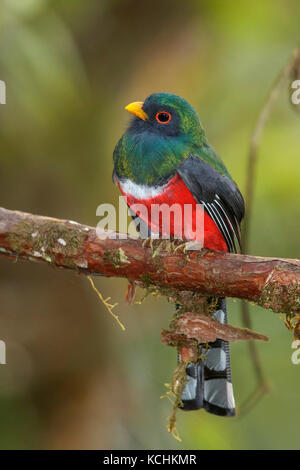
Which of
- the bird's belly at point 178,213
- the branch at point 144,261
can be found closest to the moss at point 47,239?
the branch at point 144,261

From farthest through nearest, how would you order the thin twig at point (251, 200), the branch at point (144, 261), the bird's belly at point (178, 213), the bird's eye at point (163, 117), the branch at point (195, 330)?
1. the bird's eye at point (163, 117)
2. the thin twig at point (251, 200)
3. the bird's belly at point (178, 213)
4. the branch at point (195, 330)
5. the branch at point (144, 261)

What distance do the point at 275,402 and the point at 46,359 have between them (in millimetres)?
3045

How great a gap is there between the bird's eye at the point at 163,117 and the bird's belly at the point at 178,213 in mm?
406

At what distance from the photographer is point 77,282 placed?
15.5ft

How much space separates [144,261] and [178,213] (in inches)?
15.1

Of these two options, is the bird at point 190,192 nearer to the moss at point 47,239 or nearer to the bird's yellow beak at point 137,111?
the bird's yellow beak at point 137,111

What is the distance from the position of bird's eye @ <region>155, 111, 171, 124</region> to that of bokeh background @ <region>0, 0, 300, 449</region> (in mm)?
1021

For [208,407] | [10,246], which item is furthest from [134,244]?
[208,407]

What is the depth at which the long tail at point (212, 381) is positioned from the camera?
3.14 meters

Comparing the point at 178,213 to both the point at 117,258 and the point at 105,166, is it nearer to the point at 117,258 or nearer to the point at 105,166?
the point at 117,258

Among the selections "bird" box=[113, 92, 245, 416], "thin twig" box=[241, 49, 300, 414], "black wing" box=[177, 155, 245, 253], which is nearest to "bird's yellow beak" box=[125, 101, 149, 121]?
"bird" box=[113, 92, 245, 416]

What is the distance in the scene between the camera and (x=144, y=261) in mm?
2879

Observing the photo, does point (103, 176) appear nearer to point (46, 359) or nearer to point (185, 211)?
point (46, 359)

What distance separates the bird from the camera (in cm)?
312
